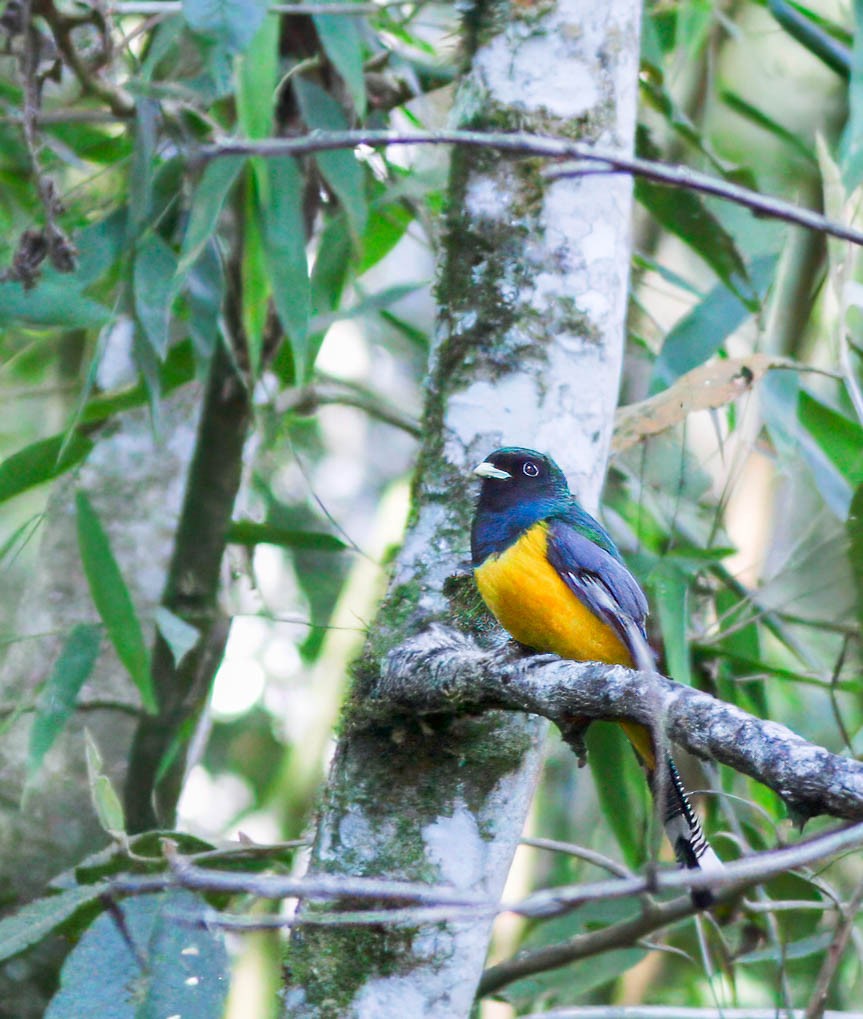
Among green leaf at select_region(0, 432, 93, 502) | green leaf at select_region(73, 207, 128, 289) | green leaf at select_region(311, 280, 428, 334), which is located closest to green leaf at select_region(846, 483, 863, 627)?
green leaf at select_region(311, 280, 428, 334)

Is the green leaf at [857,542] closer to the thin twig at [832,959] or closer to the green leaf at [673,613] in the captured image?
the green leaf at [673,613]

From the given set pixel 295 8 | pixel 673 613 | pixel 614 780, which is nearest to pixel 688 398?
pixel 673 613

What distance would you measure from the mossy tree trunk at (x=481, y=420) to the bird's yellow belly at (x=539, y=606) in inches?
3.6

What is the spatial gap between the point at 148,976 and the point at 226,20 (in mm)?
2007

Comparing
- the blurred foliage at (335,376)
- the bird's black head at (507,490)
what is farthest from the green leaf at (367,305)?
the bird's black head at (507,490)

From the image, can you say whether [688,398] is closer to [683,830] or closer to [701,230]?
[701,230]

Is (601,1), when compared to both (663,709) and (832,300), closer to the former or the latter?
(832,300)

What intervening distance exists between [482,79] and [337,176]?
25.7 inches

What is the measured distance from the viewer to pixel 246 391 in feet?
12.0

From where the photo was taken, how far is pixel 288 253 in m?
3.36

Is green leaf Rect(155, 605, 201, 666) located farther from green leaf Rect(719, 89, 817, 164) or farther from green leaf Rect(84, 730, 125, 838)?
green leaf Rect(719, 89, 817, 164)

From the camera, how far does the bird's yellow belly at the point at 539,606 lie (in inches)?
104

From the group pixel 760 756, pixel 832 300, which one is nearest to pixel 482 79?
pixel 832 300

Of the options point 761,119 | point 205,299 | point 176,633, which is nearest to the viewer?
point 176,633
